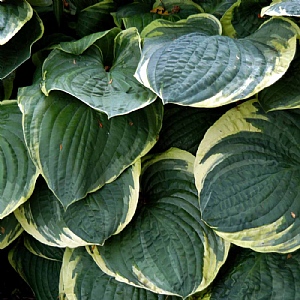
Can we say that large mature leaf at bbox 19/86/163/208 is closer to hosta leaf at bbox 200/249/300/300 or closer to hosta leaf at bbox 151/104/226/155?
hosta leaf at bbox 151/104/226/155

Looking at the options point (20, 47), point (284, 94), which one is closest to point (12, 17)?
point (20, 47)

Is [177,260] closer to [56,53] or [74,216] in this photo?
[74,216]

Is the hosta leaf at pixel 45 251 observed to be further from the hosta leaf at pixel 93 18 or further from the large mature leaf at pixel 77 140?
the hosta leaf at pixel 93 18

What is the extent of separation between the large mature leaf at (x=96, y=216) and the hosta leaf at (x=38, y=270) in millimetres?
292

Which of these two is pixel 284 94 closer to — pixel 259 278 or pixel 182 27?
pixel 182 27

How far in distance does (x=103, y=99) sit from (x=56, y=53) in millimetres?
217

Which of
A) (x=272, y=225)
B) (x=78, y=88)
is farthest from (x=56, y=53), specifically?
(x=272, y=225)

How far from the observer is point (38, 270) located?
4.19 ft

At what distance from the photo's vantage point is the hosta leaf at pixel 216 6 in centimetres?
117

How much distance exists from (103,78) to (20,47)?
11.6 inches

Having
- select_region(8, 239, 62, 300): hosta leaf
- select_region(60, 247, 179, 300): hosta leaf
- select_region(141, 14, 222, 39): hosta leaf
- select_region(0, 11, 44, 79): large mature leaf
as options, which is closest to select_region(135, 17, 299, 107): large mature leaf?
select_region(141, 14, 222, 39): hosta leaf

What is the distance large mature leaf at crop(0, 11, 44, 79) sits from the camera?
105cm

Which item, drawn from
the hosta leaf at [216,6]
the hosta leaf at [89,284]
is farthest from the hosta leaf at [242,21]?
the hosta leaf at [89,284]

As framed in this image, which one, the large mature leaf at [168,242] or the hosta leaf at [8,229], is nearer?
the large mature leaf at [168,242]
